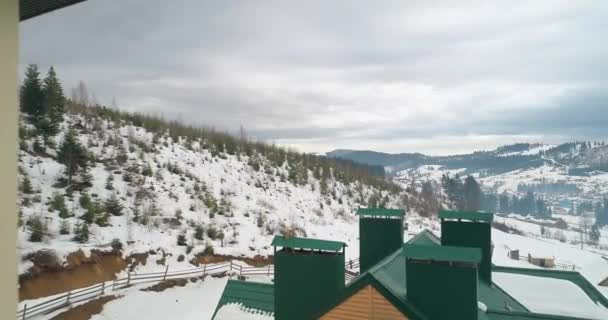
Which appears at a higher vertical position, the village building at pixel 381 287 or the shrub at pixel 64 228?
the village building at pixel 381 287

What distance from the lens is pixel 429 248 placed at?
606cm

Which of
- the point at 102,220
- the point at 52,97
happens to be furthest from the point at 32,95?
the point at 102,220

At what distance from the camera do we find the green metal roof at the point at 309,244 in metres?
6.71

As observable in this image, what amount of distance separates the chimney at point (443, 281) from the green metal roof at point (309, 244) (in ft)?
3.90

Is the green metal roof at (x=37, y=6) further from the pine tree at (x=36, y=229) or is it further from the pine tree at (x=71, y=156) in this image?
the pine tree at (x=71, y=156)

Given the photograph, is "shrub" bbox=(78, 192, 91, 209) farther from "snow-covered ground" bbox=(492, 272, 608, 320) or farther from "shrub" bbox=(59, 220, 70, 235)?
"snow-covered ground" bbox=(492, 272, 608, 320)

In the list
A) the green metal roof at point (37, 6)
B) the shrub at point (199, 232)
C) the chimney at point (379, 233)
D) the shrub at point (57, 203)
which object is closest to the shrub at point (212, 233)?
the shrub at point (199, 232)

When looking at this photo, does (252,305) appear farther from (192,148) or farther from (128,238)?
(192,148)

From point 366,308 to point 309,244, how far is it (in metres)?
1.38

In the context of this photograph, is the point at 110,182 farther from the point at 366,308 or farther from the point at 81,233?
the point at 366,308

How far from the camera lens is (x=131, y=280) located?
1644cm

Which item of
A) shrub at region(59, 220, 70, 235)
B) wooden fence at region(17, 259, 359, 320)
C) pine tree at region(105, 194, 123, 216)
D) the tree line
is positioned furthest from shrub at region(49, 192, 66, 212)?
the tree line

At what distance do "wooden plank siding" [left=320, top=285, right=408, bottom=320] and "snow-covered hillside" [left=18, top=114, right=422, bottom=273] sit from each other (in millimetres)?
13054

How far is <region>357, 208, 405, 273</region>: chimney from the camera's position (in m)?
9.55
